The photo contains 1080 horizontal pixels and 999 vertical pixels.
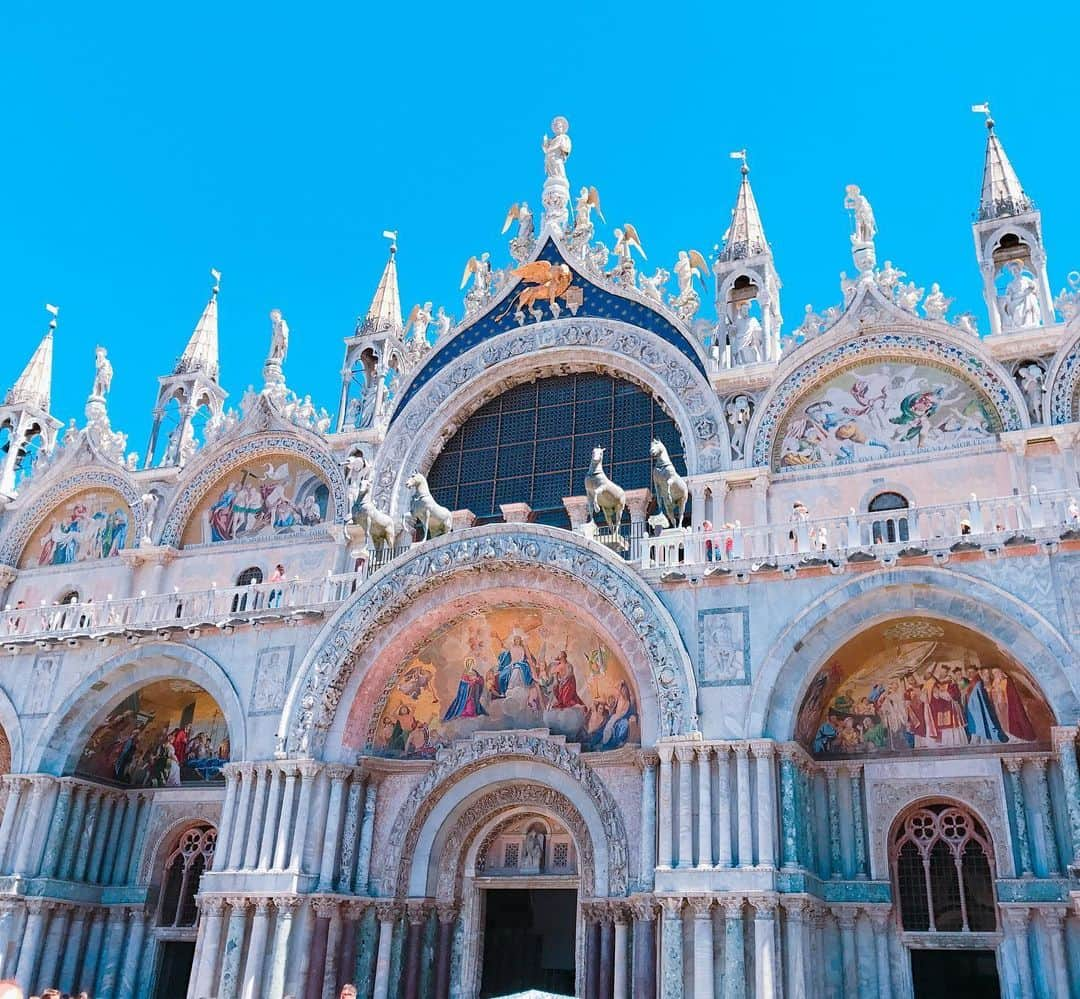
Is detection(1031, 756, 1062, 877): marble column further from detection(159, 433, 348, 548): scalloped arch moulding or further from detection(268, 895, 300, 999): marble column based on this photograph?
detection(159, 433, 348, 548): scalloped arch moulding

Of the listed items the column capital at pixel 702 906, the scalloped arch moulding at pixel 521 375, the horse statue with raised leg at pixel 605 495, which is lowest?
the column capital at pixel 702 906

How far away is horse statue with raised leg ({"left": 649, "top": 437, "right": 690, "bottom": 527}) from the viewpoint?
19344mm

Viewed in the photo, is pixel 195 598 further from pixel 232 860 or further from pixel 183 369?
pixel 183 369

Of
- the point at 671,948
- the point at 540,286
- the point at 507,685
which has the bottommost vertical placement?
the point at 671,948

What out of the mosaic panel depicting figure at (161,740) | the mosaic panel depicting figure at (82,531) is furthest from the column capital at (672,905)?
the mosaic panel depicting figure at (82,531)

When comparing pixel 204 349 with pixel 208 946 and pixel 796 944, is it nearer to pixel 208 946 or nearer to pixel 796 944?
pixel 208 946

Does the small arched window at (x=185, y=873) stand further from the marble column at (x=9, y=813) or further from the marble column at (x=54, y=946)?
the marble column at (x=9, y=813)

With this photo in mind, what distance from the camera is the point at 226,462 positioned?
2552cm

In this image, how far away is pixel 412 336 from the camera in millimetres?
25062

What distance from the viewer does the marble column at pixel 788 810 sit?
15.9m

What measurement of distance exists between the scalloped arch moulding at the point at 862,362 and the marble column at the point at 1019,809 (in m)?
5.87

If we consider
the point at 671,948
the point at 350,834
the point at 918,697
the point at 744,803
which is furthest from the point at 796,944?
the point at 350,834

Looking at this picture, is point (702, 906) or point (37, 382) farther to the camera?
point (37, 382)

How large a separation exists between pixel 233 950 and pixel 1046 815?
498 inches
